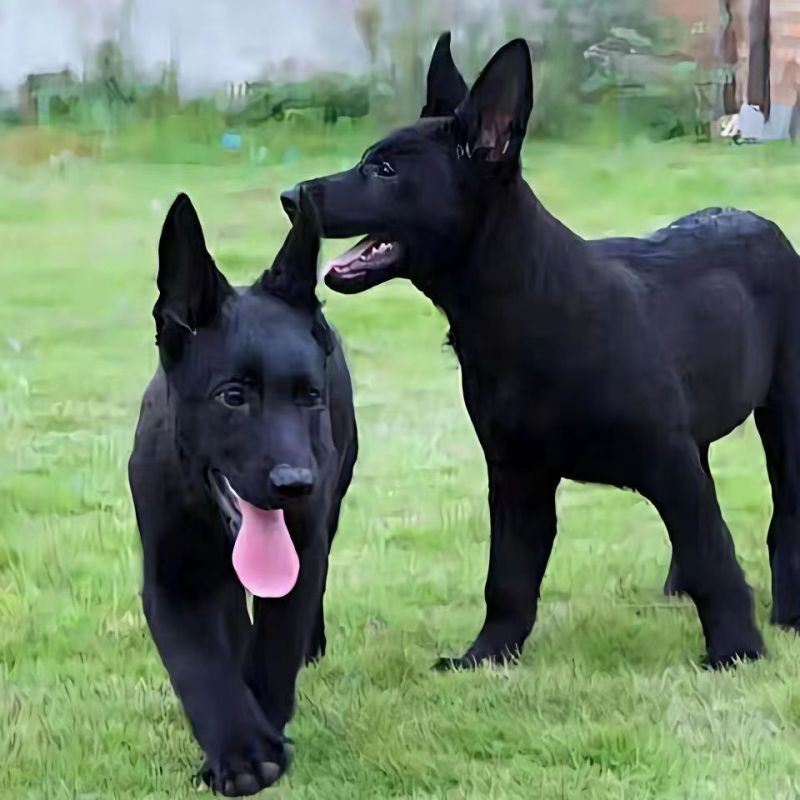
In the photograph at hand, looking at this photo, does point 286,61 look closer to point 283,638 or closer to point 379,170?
point 379,170

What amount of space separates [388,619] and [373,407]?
85.5 inches

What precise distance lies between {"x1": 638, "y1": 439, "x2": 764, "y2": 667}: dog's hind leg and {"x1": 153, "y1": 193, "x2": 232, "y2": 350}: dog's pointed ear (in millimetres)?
1051

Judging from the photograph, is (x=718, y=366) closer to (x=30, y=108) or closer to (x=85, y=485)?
(x=85, y=485)

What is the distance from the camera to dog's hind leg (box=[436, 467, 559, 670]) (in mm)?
3240

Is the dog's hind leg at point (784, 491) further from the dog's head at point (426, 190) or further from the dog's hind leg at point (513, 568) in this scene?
the dog's head at point (426, 190)

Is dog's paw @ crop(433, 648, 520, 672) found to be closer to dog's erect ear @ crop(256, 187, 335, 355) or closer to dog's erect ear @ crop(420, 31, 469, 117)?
dog's erect ear @ crop(256, 187, 335, 355)

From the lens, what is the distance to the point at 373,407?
563cm

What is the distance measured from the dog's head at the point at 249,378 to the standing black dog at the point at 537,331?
527mm

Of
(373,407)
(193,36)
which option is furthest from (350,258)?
(193,36)

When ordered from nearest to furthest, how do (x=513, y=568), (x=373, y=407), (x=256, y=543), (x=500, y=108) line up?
1. (x=256, y=543)
2. (x=500, y=108)
3. (x=513, y=568)
4. (x=373, y=407)

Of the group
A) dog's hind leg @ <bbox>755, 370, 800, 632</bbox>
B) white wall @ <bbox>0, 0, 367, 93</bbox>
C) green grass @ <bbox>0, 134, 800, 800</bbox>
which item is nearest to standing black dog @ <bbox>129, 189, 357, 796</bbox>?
green grass @ <bbox>0, 134, 800, 800</bbox>

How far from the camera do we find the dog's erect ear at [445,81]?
3.13 metres

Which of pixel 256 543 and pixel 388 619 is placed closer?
pixel 256 543

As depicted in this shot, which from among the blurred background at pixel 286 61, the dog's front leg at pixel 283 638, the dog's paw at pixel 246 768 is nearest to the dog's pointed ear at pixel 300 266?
the dog's front leg at pixel 283 638
